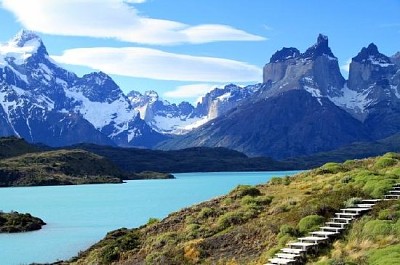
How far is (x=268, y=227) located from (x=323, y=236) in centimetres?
508

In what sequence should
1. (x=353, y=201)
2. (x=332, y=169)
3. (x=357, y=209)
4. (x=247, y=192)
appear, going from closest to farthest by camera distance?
(x=357, y=209) → (x=353, y=201) → (x=247, y=192) → (x=332, y=169)

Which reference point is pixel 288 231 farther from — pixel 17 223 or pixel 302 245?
pixel 17 223

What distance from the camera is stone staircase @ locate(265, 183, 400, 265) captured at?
28.2 meters

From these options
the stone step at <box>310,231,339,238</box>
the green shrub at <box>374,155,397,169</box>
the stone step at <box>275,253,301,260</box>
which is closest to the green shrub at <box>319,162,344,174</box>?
the green shrub at <box>374,155,397,169</box>

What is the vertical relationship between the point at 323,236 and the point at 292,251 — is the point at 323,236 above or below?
above

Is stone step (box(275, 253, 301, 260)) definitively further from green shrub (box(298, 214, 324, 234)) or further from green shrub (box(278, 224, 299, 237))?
green shrub (box(298, 214, 324, 234))

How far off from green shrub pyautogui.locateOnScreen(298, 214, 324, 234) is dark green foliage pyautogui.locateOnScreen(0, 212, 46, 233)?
76.8 meters

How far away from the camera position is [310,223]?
3344 cm

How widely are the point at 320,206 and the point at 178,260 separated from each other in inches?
347

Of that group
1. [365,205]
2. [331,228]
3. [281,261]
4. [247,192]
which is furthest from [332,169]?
[281,261]

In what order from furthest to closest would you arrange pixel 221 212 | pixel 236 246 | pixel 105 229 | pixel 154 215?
pixel 154 215 → pixel 105 229 → pixel 221 212 → pixel 236 246

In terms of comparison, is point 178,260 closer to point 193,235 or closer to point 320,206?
point 193,235

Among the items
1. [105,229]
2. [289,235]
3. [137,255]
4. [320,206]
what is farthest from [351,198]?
[105,229]

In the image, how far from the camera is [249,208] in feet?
137
